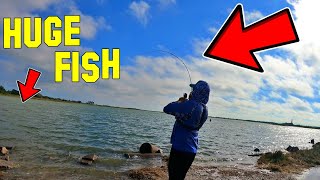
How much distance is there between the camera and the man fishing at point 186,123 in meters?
6.81

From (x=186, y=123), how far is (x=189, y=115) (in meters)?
0.19

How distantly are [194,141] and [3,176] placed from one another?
10760mm

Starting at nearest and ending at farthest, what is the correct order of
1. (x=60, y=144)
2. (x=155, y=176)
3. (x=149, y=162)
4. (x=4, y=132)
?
(x=155, y=176)
(x=149, y=162)
(x=60, y=144)
(x=4, y=132)

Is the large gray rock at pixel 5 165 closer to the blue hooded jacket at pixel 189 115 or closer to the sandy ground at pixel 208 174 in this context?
the sandy ground at pixel 208 174

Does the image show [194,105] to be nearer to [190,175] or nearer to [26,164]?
[190,175]

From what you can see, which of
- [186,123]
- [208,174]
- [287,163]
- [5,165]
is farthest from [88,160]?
[186,123]

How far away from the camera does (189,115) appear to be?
22.4ft

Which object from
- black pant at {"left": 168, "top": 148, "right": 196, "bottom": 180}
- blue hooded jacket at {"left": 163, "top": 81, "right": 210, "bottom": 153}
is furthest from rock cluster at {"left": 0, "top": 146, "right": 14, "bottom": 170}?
blue hooded jacket at {"left": 163, "top": 81, "right": 210, "bottom": 153}

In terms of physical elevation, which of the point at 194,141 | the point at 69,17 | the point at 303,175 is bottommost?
the point at 303,175

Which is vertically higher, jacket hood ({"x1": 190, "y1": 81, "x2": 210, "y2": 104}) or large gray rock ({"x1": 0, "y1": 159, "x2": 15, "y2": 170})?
jacket hood ({"x1": 190, "y1": 81, "x2": 210, "y2": 104})

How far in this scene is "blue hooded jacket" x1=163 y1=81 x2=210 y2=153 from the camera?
6801 millimetres

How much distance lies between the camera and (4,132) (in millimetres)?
30609

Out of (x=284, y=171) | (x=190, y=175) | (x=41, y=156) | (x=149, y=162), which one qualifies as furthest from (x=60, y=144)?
(x=284, y=171)

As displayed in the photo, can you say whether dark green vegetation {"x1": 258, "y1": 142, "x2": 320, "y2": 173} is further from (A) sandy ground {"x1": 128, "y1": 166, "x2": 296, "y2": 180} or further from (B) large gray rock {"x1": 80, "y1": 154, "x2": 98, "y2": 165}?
(B) large gray rock {"x1": 80, "y1": 154, "x2": 98, "y2": 165}
